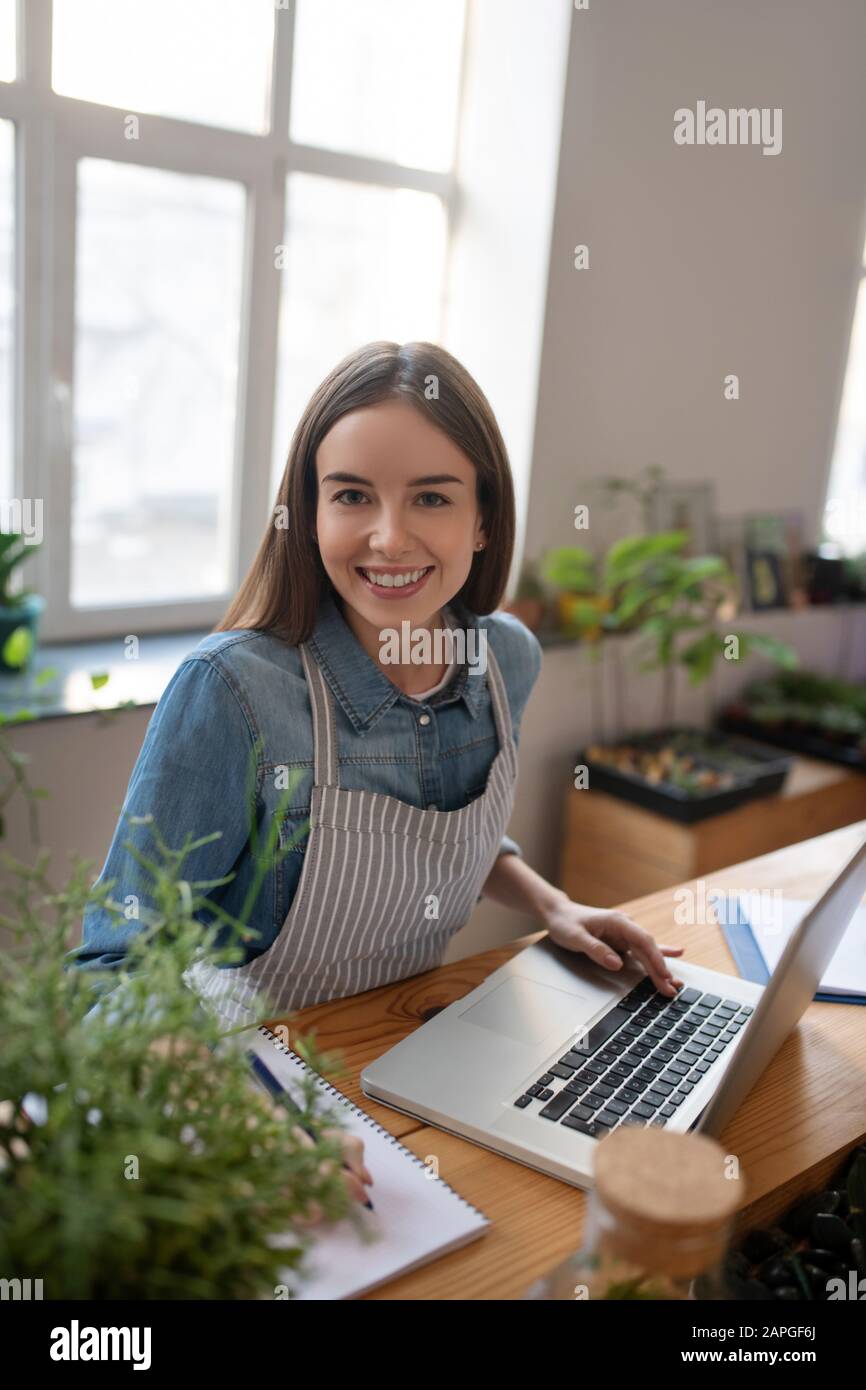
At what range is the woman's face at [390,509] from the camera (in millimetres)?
1384

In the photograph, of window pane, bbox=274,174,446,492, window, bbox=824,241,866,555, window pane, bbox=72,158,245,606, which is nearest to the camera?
window pane, bbox=72,158,245,606

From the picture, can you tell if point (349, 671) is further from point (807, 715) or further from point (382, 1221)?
point (807, 715)

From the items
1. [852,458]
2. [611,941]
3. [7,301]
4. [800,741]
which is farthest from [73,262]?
[852,458]

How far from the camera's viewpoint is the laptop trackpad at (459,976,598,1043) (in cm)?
124

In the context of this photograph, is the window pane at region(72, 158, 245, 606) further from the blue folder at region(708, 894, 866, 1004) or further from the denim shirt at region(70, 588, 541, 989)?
the blue folder at region(708, 894, 866, 1004)

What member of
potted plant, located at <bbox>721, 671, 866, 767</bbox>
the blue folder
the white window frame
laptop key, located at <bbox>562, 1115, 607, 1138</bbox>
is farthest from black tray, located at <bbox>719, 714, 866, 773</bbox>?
laptop key, located at <bbox>562, 1115, 607, 1138</bbox>

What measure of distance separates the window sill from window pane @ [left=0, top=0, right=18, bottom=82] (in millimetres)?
1101

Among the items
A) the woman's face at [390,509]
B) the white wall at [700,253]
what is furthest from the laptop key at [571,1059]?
the white wall at [700,253]

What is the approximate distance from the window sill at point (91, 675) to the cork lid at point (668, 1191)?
1.49 metres

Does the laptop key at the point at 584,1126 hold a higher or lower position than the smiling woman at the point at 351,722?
lower

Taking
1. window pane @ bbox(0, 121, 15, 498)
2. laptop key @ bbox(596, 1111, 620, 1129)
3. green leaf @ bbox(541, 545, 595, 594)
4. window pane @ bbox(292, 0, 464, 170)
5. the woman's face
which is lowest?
laptop key @ bbox(596, 1111, 620, 1129)

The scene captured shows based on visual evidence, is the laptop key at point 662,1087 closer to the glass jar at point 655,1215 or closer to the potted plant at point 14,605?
the glass jar at point 655,1215

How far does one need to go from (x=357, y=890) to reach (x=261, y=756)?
0.19m

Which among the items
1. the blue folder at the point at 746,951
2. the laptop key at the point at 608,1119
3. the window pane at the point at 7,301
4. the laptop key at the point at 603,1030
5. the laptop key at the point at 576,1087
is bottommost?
the blue folder at the point at 746,951
